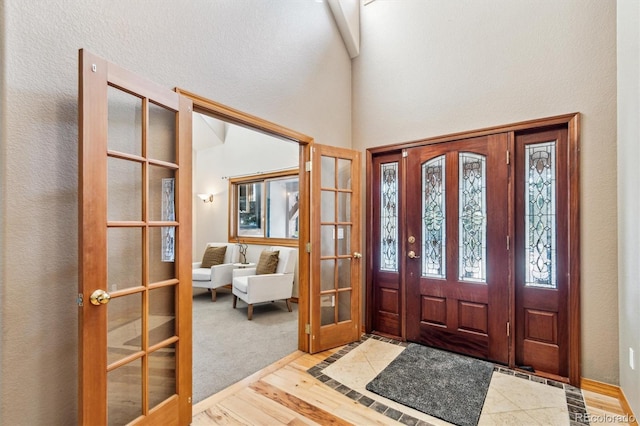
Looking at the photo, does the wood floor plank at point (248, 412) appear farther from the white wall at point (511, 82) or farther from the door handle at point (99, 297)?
the white wall at point (511, 82)

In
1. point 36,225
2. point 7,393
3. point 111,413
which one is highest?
point 36,225

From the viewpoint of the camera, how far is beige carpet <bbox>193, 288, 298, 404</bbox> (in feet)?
8.41

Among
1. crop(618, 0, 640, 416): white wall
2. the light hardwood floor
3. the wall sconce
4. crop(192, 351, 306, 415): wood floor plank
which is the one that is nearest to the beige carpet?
crop(192, 351, 306, 415): wood floor plank

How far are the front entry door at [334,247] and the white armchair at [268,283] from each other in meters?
1.35

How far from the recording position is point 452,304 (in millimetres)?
3025

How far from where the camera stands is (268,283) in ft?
13.9

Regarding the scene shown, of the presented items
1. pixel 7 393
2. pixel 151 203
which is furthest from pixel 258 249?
A: pixel 7 393

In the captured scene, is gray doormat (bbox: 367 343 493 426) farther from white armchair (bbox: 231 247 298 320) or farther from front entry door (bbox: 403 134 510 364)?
white armchair (bbox: 231 247 298 320)

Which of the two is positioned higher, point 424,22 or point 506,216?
point 424,22

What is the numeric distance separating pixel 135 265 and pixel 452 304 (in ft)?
9.20

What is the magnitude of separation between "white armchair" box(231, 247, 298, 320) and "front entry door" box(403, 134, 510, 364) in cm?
189

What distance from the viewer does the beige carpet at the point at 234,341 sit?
8.41 feet

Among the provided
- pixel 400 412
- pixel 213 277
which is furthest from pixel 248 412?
pixel 213 277

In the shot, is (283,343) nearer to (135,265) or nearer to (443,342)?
(443,342)
